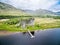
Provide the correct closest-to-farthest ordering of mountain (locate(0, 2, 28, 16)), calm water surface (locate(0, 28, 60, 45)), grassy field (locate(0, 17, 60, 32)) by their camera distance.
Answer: calm water surface (locate(0, 28, 60, 45)) < grassy field (locate(0, 17, 60, 32)) < mountain (locate(0, 2, 28, 16))

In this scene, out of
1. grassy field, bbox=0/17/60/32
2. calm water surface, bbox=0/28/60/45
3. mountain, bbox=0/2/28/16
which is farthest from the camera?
mountain, bbox=0/2/28/16

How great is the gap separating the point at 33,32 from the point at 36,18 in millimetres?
828

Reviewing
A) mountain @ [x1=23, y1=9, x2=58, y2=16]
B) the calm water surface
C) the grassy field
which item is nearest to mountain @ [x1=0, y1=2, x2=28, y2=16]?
mountain @ [x1=23, y1=9, x2=58, y2=16]

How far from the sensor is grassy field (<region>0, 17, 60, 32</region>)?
9.86m

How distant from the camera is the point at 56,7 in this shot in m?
10.6

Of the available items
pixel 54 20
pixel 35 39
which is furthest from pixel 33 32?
pixel 54 20

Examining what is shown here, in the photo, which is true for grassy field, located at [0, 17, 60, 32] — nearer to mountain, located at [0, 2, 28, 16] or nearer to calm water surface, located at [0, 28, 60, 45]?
calm water surface, located at [0, 28, 60, 45]

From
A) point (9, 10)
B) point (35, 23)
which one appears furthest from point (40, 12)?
point (9, 10)

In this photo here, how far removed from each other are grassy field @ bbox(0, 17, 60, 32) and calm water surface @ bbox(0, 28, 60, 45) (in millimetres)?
290

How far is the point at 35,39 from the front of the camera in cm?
945

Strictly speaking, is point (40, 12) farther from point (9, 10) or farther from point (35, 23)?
point (9, 10)

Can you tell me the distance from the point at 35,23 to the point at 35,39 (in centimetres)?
109

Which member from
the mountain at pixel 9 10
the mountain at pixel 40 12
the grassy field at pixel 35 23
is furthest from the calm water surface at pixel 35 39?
the mountain at pixel 9 10

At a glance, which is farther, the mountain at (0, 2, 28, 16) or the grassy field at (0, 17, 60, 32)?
the mountain at (0, 2, 28, 16)
